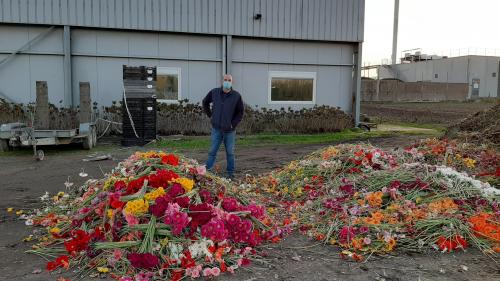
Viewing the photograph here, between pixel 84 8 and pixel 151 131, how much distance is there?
4.33 m

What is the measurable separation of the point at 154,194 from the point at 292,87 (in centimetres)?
1156

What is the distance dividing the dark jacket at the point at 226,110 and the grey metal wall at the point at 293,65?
7054 millimetres

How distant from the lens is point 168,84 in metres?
14.5

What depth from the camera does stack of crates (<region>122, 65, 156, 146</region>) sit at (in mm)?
11844

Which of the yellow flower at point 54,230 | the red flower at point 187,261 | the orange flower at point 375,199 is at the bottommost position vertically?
the red flower at point 187,261

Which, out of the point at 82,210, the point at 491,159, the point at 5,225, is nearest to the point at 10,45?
A: the point at 5,225

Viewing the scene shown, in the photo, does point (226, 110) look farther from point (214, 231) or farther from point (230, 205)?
point (214, 231)

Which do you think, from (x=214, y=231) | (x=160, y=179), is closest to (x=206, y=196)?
(x=160, y=179)

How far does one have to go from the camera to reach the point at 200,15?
46.9ft

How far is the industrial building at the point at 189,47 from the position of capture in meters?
13.2

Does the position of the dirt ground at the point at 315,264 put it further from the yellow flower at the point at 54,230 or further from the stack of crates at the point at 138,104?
the stack of crates at the point at 138,104

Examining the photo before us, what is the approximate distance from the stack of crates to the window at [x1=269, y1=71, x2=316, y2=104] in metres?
4.80

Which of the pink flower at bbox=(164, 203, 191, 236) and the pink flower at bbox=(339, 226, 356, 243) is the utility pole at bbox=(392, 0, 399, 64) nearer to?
the pink flower at bbox=(339, 226, 356, 243)

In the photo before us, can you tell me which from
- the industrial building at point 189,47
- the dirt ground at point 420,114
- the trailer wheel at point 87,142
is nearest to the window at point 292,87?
the industrial building at point 189,47
